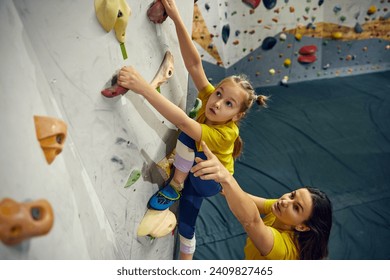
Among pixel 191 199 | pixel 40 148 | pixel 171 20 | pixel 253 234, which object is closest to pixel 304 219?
pixel 253 234

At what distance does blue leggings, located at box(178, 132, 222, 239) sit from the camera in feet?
4.08

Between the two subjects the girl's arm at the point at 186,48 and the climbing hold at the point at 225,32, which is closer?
the girl's arm at the point at 186,48

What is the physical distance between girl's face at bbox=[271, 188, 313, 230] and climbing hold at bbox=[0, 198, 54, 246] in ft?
2.81

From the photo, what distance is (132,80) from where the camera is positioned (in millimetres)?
973

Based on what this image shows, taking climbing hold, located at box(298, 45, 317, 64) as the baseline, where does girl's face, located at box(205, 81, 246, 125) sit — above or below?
above

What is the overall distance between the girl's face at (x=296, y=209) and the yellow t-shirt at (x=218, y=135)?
0.24 meters

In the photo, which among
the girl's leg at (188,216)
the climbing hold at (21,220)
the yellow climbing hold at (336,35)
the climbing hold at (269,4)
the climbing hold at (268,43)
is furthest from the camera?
the yellow climbing hold at (336,35)

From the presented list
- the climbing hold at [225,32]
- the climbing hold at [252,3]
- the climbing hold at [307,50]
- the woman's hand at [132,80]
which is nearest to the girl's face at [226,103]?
the woman's hand at [132,80]

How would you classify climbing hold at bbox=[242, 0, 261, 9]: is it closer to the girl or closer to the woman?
the girl

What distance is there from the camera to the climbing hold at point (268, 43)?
3582 mm

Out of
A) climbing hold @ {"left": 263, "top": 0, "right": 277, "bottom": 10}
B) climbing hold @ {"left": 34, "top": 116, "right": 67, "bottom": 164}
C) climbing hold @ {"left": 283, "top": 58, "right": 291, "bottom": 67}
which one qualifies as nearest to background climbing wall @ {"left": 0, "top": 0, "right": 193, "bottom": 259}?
climbing hold @ {"left": 34, "top": 116, "right": 67, "bottom": 164}

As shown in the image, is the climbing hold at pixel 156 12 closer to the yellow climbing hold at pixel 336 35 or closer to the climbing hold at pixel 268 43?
the climbing hold at pixel 268 43
